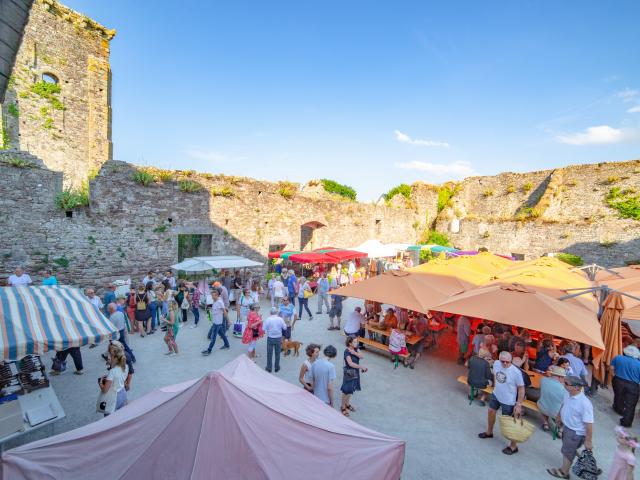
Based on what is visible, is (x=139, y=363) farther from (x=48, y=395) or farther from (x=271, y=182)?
(x=271, y=182)

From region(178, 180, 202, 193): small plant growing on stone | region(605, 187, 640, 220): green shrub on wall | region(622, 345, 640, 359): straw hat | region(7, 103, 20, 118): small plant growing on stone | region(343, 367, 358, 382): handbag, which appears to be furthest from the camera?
region(605, 187, 640, 220): green shrub on wall

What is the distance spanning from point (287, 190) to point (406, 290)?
9.46 metres

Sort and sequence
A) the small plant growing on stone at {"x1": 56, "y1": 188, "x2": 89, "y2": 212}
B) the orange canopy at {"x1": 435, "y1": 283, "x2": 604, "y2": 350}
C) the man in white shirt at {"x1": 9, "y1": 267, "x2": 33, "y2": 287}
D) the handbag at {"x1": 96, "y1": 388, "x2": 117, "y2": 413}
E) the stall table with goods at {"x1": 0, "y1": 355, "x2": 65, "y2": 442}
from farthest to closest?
the small plant growing on stone at {"x1": 56, "y1": 188, "x2": 89, "y2": 212}
the man in white shirt at {"x1": 9, "y1": 267, "x2": 33, "y2": 287}
the orange canopy at {"x1": 435, "y1": 283, "x2": 604, "y2": 350}
the handbag at {"x1": 96, "y1": 388, "x2": 117, "y2": 413}
the stall table with goods at {"x1": 0, "y1": 355, "x2": 65, "y2": 442}

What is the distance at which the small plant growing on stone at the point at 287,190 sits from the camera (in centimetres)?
1530

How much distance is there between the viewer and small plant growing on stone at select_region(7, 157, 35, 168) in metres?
9.06

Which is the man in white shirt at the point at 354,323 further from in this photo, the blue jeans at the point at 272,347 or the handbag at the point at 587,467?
the handbag at the point at 587,467

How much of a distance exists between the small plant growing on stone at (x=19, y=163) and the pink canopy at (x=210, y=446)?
9.72m

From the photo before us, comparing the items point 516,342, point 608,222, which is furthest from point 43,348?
point 608,222

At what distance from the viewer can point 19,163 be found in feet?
30.0

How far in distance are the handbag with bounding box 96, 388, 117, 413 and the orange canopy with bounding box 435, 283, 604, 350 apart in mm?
5615

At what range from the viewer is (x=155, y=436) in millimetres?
2580

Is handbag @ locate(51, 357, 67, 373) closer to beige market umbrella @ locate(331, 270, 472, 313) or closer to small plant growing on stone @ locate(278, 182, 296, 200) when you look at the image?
beige market umbrella @ locate(331, 270, 472, 313)

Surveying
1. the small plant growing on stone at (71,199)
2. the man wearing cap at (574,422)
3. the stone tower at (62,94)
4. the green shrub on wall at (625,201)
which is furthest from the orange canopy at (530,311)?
the stone tower at (62,94)

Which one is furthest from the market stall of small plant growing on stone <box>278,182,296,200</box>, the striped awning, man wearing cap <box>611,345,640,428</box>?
small plant growing on stone <box>278,182,296,200</box>
